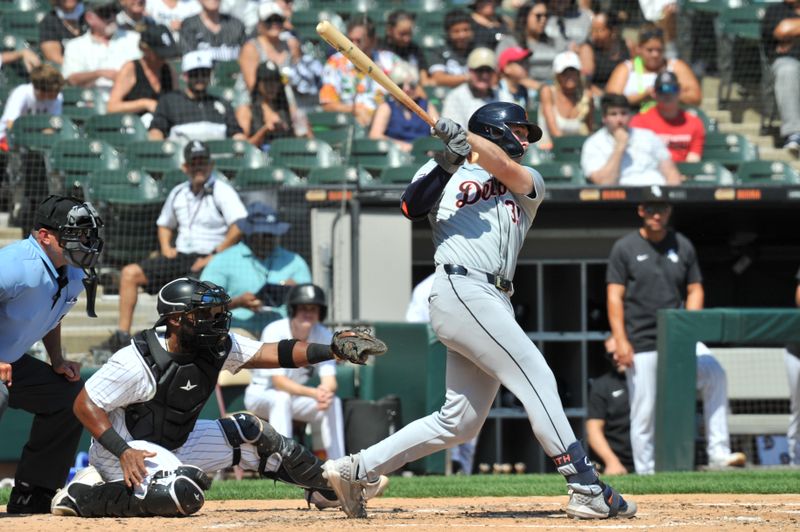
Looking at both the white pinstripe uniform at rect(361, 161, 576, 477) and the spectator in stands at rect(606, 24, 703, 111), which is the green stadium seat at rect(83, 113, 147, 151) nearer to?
the spectator in stands at rect(606, 24, 703, 111)

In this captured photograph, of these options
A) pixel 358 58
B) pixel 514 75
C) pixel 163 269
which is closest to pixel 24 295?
pixel 358 58

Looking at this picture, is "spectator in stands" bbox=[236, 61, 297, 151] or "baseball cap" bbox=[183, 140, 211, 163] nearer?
"baseball cap" bbox=[183, 140, 211, 163]

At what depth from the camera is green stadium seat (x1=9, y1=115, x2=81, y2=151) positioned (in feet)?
32.3

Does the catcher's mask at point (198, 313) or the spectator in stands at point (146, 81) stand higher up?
the spectator in stands at point (146, 81)

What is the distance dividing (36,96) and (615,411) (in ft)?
16.4

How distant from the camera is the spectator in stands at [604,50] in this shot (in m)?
12.1

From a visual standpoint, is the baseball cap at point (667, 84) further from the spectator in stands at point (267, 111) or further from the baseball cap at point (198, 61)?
the baseball cap at point (198, 61)

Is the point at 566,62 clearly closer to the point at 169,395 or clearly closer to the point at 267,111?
the point at 267,111

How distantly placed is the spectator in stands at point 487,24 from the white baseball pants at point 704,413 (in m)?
4.34

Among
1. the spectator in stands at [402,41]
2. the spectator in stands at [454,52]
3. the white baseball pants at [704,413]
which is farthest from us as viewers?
the spectator in stands at [454,52]

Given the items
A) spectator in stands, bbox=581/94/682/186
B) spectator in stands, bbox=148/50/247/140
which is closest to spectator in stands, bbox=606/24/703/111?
spectator in stands, bbox=581/94/682/186

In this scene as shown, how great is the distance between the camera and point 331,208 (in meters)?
9.39

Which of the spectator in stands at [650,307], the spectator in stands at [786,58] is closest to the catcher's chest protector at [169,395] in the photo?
the spectator in stands at [650,307]

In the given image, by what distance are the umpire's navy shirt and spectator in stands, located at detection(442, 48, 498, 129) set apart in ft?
17.6
